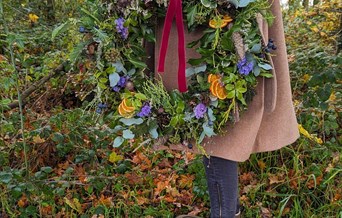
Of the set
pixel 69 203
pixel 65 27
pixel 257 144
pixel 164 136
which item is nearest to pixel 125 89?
pixel 164 136

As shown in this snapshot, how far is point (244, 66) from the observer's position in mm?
1418

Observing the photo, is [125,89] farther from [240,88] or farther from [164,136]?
[240,88]

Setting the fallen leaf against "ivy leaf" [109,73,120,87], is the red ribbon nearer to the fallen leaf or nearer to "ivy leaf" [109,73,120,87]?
"ivy leaf" [109,73,120,87]

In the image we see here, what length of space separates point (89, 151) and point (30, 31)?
5.24 feet

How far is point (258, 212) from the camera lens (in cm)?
228

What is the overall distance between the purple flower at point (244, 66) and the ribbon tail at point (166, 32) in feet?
0.83

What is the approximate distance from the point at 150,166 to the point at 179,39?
1.40 metres

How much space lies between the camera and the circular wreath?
1.42 m

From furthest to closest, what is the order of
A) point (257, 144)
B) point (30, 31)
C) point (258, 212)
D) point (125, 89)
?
1. point (30, 31)
2. point (258, 212)
3. point (257, 144)
4. point (125, 89)

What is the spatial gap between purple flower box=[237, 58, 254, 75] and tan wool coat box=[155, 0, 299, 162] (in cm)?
12

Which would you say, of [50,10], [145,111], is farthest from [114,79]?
[50,10]

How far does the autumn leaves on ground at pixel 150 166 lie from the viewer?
7.51 ft

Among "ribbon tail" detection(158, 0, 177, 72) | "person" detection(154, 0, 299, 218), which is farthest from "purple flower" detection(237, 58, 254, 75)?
"ribbon tail" detection(158, 0, 177, 72)

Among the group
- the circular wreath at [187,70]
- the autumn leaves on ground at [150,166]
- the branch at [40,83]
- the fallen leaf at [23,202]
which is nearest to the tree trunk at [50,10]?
the autumn leaves on ground at [150,166]
